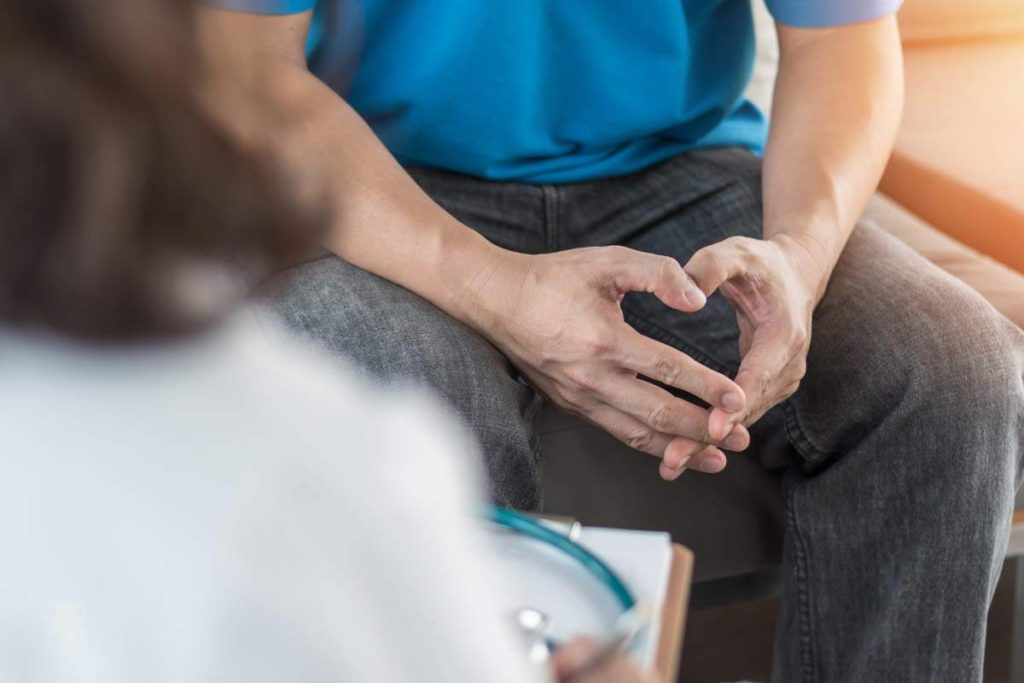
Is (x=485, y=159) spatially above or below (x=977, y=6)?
above

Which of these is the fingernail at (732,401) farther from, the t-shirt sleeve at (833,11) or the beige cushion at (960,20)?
the beige cushion at (960,20)

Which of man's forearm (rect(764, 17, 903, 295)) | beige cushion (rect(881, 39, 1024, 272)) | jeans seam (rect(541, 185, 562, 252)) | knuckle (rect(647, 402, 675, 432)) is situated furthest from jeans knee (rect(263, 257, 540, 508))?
beige cushion (rect(881, 39, 1024, 272))

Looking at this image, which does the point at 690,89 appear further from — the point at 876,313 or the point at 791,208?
the point at 876,313

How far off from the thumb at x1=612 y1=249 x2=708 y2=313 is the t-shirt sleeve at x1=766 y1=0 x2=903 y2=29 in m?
0.42

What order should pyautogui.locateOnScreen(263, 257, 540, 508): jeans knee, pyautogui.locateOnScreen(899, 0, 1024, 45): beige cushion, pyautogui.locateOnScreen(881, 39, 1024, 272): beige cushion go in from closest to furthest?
pyautogui.locateOnScreen(263, 257, 540, 508): jeans knee
pyautogui.locateOnScreen(881, 39, 1024, 272): beige cushion
pyautogui.locateOnScreen(899, 0, 1024, 45): beige cushion

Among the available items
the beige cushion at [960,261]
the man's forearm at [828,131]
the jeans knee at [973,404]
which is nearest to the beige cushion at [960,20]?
the beige cushion at [960,261]

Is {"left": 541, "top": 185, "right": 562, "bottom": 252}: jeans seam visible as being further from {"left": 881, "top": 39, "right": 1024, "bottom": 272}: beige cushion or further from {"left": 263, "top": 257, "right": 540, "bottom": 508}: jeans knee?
{"left": 881, "top": 39, "right": 1024, "bottom": 272}: beige cushion

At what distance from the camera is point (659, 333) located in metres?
1.04

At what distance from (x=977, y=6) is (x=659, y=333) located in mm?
1175

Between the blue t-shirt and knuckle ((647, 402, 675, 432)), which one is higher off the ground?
the blue t-shirt

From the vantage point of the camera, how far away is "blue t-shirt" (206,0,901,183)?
1063 mm

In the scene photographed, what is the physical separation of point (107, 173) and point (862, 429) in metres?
0.78

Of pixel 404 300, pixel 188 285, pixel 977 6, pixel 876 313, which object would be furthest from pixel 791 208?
pixel 977 6

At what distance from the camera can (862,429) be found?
0.95 meters
